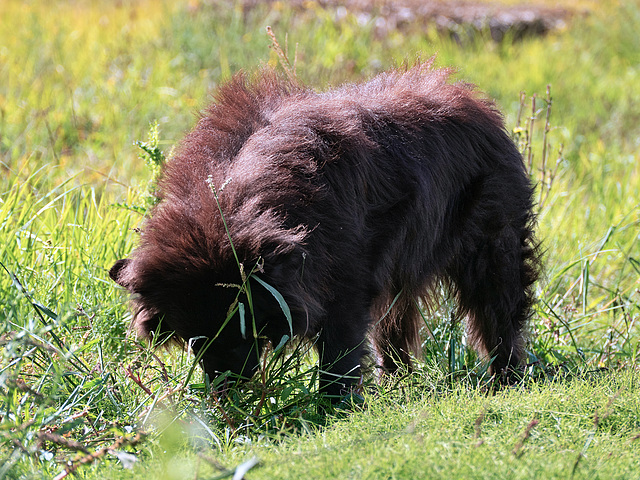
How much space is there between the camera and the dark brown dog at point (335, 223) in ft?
9.73

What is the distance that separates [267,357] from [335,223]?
2.33ft

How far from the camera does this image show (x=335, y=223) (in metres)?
3.24

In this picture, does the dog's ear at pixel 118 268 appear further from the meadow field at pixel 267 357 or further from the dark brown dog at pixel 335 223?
the meadow field at pixel 267 357

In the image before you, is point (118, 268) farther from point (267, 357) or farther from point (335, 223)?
point (335, 223)

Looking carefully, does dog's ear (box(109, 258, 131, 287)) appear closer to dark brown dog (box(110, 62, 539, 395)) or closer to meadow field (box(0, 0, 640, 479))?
dark brown dog (box(110, 62, 539, 395))

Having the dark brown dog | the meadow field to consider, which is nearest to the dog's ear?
the dark brown dog

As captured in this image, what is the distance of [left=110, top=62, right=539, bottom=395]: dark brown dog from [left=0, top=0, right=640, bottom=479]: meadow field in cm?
23

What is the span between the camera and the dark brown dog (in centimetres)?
296

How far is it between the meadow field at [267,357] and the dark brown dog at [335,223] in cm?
23

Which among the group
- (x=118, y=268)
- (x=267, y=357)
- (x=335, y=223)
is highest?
(x=335, y=223)

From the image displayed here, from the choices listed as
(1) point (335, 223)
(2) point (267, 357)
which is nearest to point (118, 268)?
(2) point (267, 357)

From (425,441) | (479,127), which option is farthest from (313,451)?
(479,127)

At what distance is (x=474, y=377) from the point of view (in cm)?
410

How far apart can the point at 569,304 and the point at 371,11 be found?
7.85 metres
